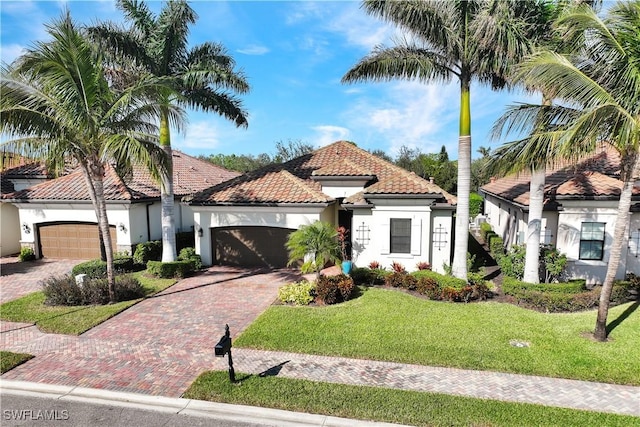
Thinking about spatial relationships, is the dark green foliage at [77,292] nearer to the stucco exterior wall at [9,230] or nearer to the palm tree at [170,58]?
the palm tree at [170,58]

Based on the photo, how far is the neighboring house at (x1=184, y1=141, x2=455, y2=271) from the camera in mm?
15523

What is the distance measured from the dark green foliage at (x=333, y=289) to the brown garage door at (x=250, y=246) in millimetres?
4934

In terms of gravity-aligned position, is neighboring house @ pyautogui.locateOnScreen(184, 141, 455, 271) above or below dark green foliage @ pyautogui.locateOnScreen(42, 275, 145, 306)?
above

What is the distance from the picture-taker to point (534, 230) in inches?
508

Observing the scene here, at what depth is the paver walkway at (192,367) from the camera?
7.39m

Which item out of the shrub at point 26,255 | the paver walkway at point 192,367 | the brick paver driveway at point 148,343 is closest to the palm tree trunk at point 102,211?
the brick paver driveway at point 148,343

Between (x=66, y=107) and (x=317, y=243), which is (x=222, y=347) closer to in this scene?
(x=317, y=243)

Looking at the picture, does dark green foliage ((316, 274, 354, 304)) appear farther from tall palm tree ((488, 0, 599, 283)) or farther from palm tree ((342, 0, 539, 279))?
tall palm tree ((488, 0, 599, 283))

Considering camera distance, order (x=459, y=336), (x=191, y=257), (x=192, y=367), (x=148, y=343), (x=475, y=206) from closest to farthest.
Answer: (x=192, y=367) < (x=148, y=343) < (x=459, y=336) < (x=191, y=257) < (x=475, y=206)

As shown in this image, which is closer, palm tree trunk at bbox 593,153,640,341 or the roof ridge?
palm tree trunk at bbox 593,153,640,341

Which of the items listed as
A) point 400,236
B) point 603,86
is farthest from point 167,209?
point 603,86

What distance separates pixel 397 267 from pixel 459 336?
5521 millimetres

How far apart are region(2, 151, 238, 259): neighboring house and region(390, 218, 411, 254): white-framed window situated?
1244 centimetres

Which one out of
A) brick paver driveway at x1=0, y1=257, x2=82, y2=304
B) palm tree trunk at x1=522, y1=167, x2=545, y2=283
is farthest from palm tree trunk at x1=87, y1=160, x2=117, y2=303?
palm tree trunk at x1=522, y1=167, x2=545, y2=283
